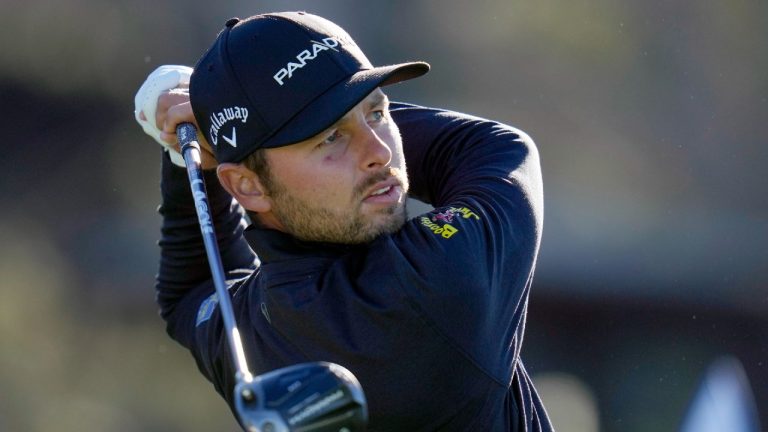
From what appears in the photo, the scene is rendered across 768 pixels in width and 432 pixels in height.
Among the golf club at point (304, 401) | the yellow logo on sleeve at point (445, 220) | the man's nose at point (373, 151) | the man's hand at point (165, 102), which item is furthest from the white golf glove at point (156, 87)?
the golf club at point (304, 401)

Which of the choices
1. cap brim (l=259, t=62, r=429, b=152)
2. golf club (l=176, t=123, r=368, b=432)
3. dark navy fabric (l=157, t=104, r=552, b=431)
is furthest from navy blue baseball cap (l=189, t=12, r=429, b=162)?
golf club (l=176, t=123, r=368, b=432)

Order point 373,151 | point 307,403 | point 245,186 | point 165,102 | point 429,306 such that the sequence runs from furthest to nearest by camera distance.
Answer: point 165,102 < point 245,186 < point 373,151 < point 429,306 < point 307,403

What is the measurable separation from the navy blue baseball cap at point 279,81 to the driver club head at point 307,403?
659 mm

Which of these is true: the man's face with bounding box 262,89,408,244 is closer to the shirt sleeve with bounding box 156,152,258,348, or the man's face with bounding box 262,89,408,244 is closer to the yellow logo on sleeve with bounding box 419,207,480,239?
the yellow logo on sleeve with bounding box 419,207,480,239

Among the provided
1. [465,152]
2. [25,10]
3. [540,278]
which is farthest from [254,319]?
[25,10]

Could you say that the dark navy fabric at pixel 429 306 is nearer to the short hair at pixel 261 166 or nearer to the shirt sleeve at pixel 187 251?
the short hair at pixel 261 166

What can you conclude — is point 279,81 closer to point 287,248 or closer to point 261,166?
point 261,166

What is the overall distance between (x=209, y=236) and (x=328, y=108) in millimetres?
337

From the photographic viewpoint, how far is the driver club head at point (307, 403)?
1.67 m

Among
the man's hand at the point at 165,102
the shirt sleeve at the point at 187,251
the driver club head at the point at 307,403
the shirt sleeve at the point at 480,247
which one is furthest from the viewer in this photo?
the shirt sleeve at the point at 187,251

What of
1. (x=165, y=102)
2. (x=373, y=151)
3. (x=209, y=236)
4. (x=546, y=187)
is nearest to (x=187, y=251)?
(x=165, y=102)

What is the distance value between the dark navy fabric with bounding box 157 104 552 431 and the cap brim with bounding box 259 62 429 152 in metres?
0.23

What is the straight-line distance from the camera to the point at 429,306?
217 cm

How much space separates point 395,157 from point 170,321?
0.91 metres
